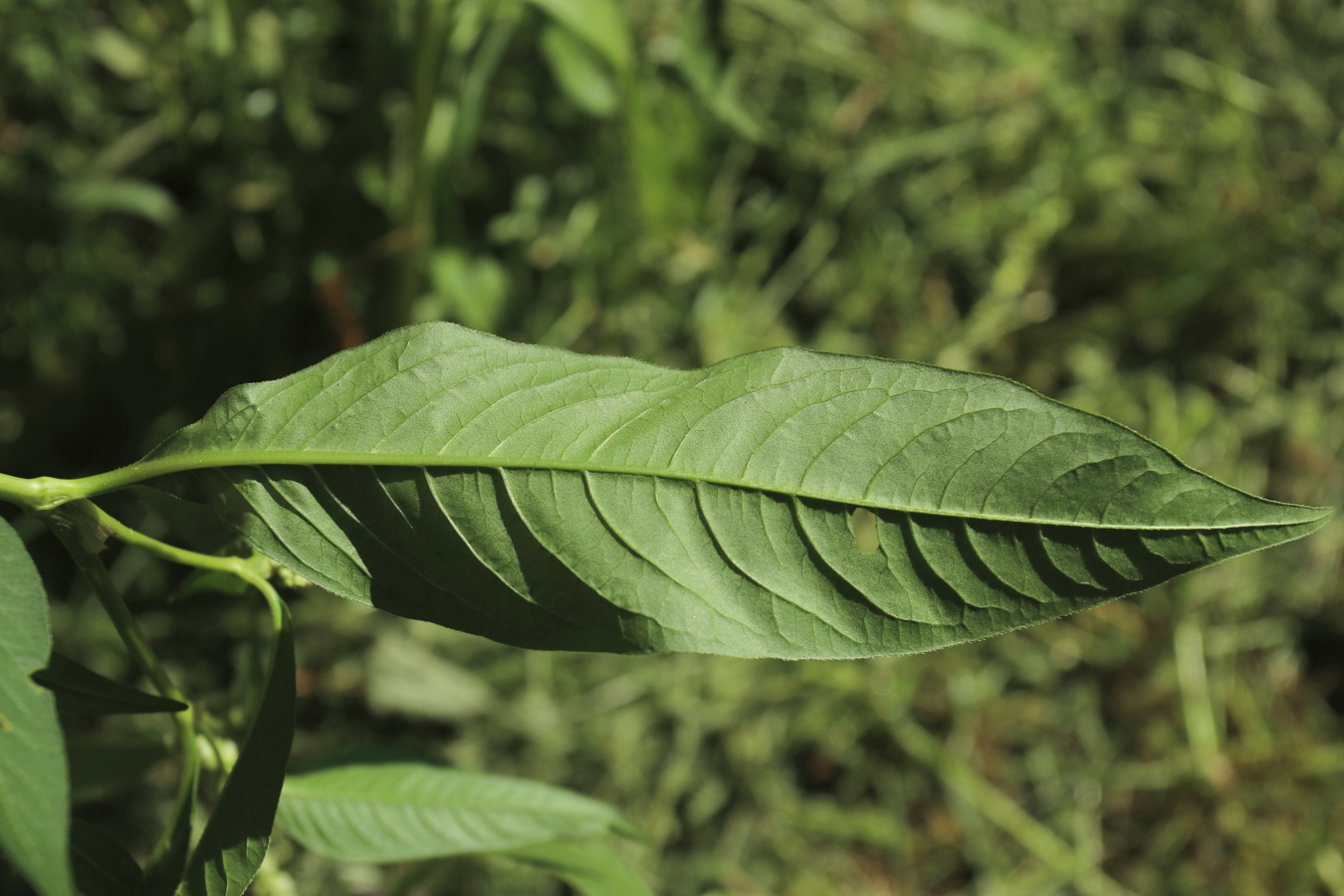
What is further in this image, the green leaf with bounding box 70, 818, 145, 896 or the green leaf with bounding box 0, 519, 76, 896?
the green leaf with bounding box 70, 818, 145, 896

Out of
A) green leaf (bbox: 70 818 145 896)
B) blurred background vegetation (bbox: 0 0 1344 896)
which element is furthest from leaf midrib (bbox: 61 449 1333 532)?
blurred background vegetation (bbox: 0 0 1344 896)

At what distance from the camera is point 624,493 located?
1.67ft

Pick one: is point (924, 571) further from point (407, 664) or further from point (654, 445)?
point (407, 664)

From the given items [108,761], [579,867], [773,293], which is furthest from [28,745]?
[773,293]

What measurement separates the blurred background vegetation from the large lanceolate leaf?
0.66m

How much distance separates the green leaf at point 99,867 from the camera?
0.58 m

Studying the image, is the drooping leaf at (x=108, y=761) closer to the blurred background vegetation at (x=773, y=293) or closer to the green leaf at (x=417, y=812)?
the green leaf at (x=417, y=812)

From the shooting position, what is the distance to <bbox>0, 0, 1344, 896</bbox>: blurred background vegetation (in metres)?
1.34

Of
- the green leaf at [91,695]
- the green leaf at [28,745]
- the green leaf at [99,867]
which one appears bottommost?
the green leaf at [99,867]

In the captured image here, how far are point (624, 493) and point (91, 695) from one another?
297 millimetres

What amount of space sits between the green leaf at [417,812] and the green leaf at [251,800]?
16cm

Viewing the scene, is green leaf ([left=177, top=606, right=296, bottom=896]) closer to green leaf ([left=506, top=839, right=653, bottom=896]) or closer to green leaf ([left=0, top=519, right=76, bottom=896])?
green leaf ([left=0, top=519, right=76, bottom=896])

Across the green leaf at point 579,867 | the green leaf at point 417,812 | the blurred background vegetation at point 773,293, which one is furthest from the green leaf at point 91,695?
the blurred background vegetation at point 773,293

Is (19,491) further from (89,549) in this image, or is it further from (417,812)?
(417,812)
